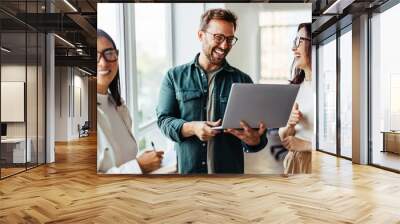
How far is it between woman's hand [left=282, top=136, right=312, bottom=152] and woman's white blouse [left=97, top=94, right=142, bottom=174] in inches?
92.4

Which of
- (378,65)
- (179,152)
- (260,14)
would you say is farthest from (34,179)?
(378,65)

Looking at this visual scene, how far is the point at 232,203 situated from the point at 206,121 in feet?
6.00

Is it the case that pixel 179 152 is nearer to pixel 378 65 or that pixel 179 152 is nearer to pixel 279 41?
pixel 279 41

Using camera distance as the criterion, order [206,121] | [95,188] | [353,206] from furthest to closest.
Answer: [206,121] < [95,188] < [353,206]

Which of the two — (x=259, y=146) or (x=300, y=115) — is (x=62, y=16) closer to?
(x=259, y=146)

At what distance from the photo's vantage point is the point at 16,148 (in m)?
6.82

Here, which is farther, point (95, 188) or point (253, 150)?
point (253, 150)

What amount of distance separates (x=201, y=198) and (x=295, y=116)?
2274 mm

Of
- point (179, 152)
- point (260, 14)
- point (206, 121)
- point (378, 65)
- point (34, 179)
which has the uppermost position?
point (260, 14)

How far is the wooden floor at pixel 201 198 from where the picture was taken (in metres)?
3.96

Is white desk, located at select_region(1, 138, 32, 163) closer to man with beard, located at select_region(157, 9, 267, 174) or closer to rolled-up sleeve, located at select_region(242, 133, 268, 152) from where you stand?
man with beard, located at select_region(157, 9, 267, 174)

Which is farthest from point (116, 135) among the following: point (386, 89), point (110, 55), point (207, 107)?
point (386, 89)

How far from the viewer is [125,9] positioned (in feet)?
20.6

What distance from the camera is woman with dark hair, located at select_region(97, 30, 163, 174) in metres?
6.24
